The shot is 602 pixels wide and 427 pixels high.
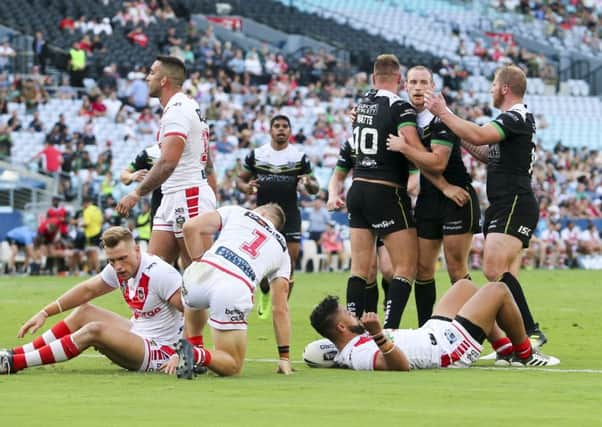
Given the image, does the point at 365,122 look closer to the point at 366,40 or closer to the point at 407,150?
the point at 407,150

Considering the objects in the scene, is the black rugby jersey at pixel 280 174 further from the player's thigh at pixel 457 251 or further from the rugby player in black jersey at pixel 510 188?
the rugby player in black jersey at pixel 510 188

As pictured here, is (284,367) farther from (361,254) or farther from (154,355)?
(361,254)

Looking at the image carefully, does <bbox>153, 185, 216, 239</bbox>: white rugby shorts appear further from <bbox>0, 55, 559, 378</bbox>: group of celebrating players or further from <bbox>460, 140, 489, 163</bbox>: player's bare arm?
<bbox>460, 140, 489, 163</bbox>: player's bare arm

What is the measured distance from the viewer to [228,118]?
120ft

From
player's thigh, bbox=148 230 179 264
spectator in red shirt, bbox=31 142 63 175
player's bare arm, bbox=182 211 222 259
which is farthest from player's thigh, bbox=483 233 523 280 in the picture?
spectator in red shirt, bbox=31 142 63 175

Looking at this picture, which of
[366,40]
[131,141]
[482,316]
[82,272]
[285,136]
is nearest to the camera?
[482,316]

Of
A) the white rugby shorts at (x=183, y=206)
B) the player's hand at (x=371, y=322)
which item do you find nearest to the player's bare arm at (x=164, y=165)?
the white rugby shorts at (x=183, y=206)

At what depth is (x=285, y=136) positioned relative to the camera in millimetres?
16766

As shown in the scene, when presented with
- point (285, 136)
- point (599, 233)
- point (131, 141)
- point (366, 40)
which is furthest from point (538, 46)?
point (285, 136)

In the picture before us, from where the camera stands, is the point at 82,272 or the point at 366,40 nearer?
the point at 82,272

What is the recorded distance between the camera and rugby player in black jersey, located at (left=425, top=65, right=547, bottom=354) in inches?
446

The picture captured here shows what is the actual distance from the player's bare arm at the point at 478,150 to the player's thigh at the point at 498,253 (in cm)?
75

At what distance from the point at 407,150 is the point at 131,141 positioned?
22.3m

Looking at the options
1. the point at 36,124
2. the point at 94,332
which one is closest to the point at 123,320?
the point at 94,332
